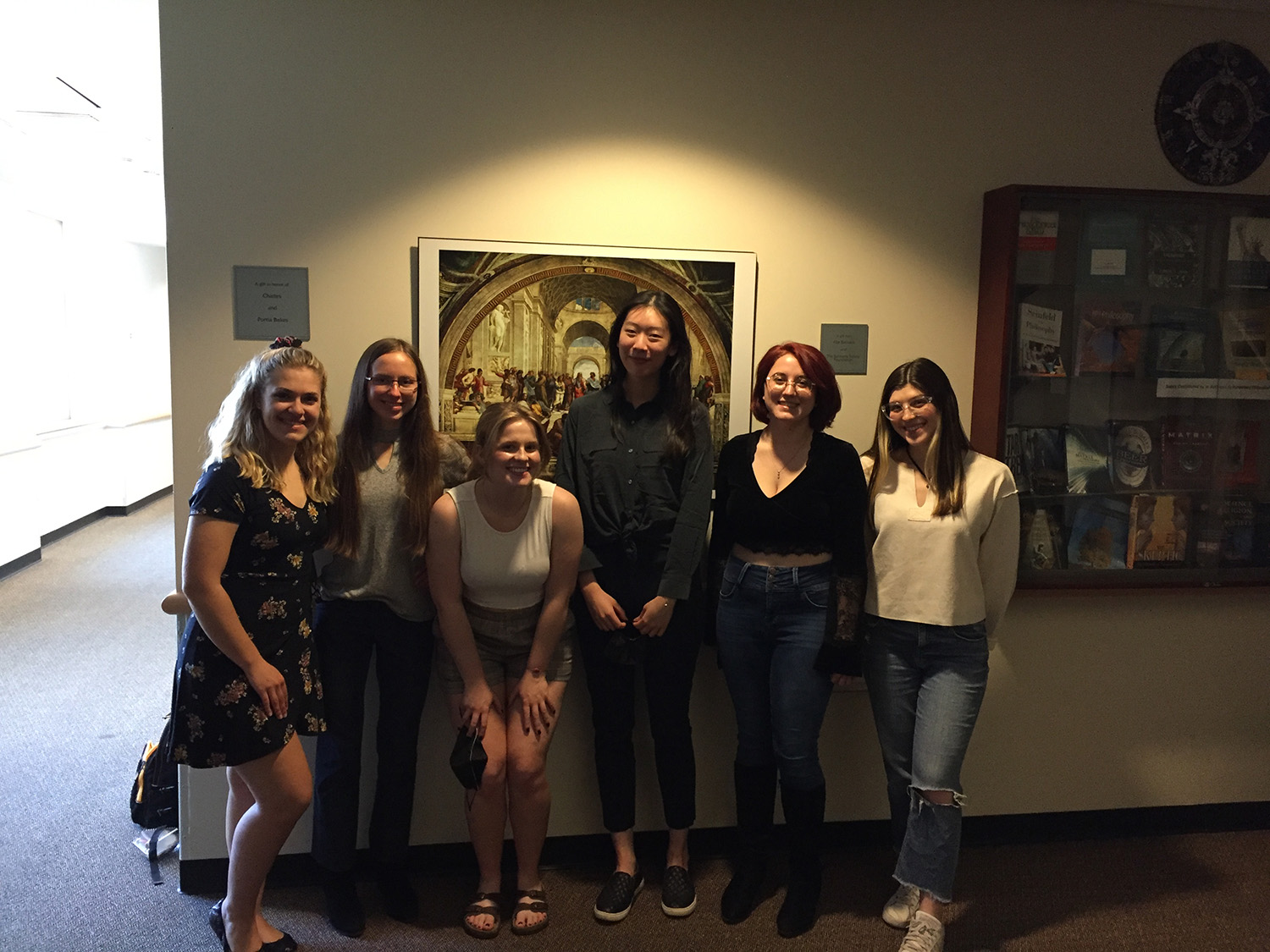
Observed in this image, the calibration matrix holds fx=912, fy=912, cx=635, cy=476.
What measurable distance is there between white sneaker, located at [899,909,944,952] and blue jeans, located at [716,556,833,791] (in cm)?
39

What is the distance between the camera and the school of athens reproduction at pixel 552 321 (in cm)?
247

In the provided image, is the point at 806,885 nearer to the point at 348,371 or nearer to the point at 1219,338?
the point at 348,371

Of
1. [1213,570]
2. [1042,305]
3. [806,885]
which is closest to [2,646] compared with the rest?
[806,885]

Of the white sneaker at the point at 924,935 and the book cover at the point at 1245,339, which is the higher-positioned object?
the book cover at the point at 1245,339

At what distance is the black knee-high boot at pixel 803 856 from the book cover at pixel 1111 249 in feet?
5.47

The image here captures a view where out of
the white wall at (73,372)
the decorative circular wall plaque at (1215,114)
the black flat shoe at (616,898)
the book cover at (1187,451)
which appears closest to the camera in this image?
the black flat shoe at (616,898)

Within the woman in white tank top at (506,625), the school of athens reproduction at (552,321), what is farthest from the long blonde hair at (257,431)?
the school of athens reproduction at (552,321)

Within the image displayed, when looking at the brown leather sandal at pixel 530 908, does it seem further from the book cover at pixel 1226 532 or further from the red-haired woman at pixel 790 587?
the book cover at pixel 1226 532

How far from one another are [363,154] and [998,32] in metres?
1.82

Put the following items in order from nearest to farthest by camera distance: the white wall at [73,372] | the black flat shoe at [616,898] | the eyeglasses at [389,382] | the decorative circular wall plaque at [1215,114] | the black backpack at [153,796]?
the eyeglasses at [389,382] → the black flat shoe at [616,898] → the black backpack at [153,796] → the decorative circular wall plaque at [1215,114] → the white wall at [73,372]

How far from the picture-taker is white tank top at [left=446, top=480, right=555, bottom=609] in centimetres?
225

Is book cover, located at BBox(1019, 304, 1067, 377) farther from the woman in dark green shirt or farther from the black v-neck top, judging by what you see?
the woman in dark green shirt

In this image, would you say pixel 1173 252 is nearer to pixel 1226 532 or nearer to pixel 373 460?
pixel 1226 532

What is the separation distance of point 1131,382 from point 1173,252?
→ 391mm
